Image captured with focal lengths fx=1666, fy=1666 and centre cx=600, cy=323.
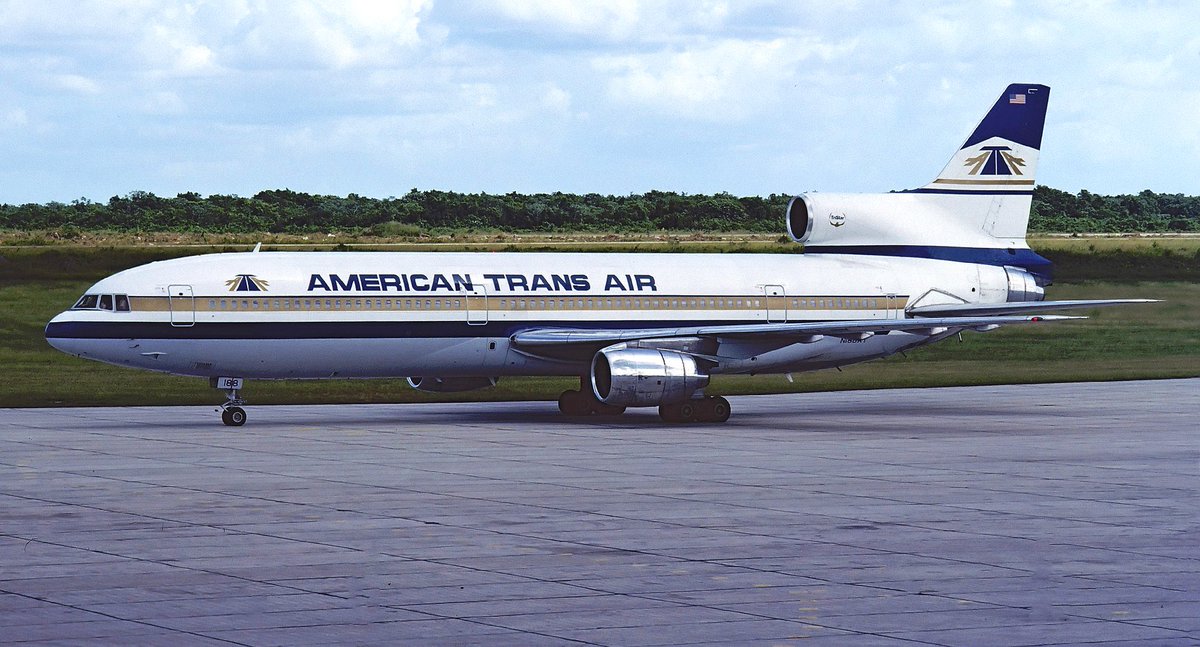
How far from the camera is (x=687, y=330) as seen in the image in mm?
38719

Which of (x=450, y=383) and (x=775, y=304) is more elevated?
(x=775, y=304)

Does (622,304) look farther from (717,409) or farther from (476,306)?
(476,306)

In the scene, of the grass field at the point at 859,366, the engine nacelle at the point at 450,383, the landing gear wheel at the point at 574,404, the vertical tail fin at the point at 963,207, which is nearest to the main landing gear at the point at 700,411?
the landing gear wheel at the point at 574,404

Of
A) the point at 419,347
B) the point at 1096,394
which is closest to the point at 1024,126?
the point at 1096,394

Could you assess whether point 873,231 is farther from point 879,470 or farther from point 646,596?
point 646,596

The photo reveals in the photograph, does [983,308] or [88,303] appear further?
[983,308]

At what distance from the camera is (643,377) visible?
36.8m

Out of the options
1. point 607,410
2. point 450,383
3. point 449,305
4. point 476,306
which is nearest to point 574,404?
point 607,410

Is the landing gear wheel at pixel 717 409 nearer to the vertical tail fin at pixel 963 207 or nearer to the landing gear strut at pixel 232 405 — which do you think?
the vertical tail fin at pixel 963 207

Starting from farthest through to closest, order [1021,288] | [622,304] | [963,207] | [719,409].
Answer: [963,207]
[1021,288]
[622,304]
[719,409]

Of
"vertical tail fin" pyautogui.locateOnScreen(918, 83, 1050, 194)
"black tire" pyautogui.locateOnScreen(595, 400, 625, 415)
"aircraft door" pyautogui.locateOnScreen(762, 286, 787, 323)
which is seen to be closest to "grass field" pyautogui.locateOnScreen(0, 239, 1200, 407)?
"black tire" pyautogui.locateOnScreen(595, 400, 625, 415)

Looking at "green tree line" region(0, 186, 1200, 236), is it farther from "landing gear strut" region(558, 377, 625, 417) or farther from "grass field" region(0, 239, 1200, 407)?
"landing gear strut" region(558, 377, 625, 417)

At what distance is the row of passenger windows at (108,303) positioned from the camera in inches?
1389

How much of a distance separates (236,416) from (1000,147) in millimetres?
21605
